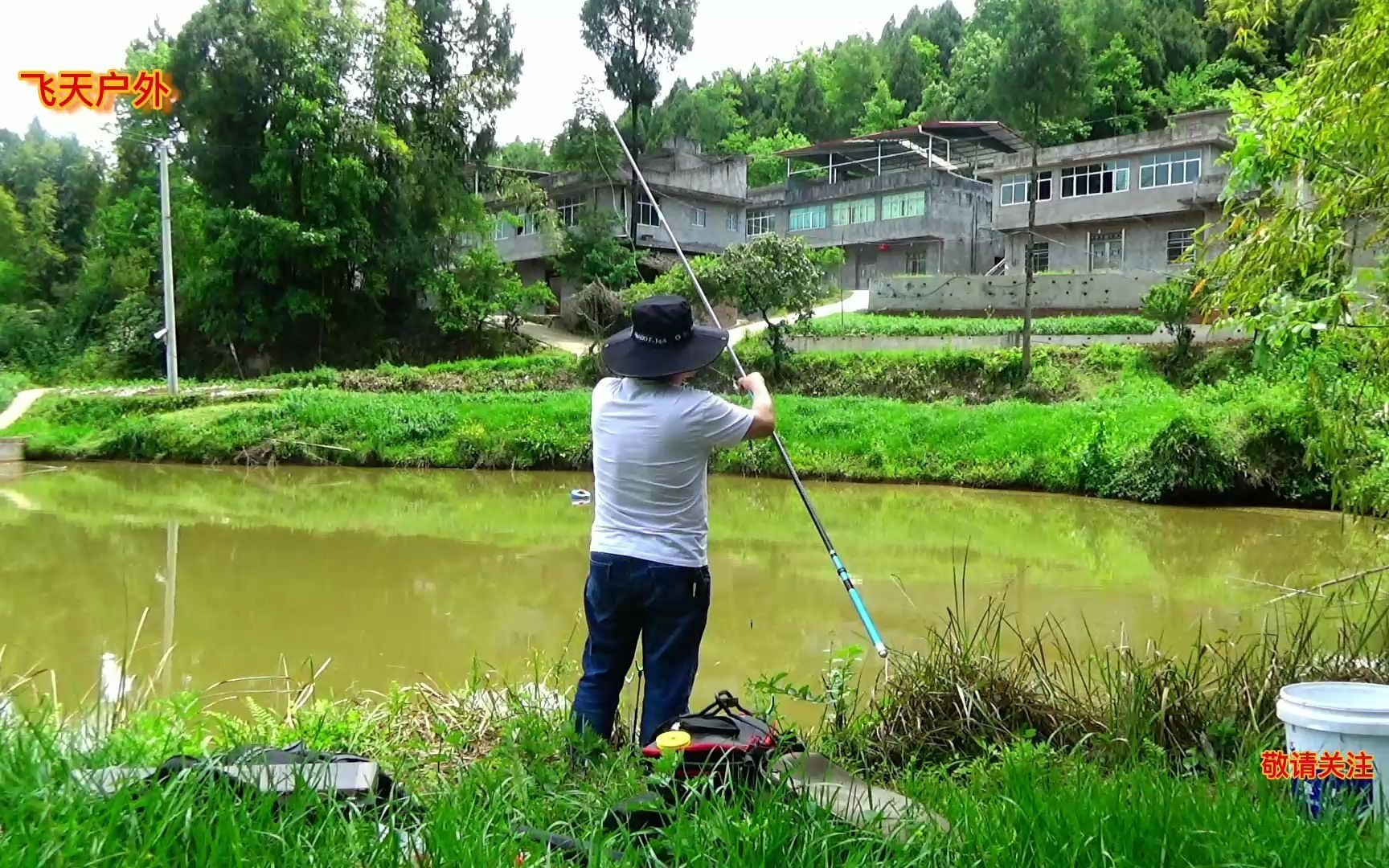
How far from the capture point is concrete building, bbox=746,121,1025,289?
93.6 ft

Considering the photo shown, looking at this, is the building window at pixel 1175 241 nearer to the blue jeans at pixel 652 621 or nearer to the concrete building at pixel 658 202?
the concrete building at pixel 658 202

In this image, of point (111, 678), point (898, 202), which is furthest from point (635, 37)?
point (111, 678)

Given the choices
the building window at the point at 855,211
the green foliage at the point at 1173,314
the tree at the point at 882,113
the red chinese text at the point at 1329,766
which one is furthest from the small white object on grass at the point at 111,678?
the tree at the point at 882,113

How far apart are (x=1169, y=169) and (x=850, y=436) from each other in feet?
49.2

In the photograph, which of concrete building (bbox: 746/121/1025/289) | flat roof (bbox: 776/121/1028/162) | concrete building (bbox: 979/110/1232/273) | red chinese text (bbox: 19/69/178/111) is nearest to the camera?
red chinese text (bbox: 19/69/178/111)

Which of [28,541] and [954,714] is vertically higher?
[954,714]

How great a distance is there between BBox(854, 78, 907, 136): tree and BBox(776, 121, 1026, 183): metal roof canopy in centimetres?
477

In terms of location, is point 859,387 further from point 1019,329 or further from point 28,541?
point 28,541

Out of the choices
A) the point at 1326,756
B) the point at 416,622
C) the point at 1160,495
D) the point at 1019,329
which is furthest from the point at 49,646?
the point at 1019,329

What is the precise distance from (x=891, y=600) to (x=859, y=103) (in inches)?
1527

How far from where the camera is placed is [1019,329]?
18.5m

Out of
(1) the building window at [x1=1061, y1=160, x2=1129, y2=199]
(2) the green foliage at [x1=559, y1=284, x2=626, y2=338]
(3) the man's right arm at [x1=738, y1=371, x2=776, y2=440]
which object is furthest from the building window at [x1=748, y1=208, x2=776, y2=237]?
(3) the man's right arm at [x1=738, y1=371, x2=776, y2=440]

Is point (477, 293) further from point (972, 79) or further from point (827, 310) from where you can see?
point (972, 79)

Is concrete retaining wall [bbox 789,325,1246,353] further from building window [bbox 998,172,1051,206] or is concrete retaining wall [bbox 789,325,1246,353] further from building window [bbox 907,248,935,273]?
building window [bbox 907,248,935,273]
